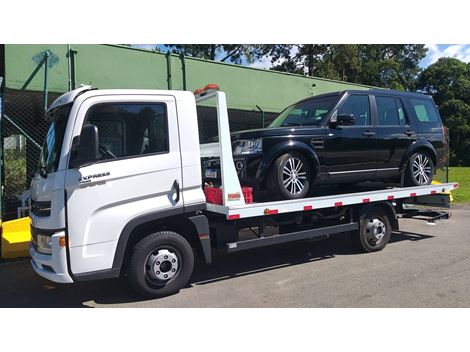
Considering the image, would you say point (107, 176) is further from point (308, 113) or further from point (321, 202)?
point (308, 113)

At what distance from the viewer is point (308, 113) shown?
258 inches

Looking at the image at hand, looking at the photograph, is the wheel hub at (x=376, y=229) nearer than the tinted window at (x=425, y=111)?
Yes

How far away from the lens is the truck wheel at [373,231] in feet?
22.0

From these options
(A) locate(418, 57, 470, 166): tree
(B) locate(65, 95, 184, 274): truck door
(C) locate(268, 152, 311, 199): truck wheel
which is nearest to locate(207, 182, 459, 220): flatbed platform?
(C) locate(268, 152, 311, 199): truck wheel

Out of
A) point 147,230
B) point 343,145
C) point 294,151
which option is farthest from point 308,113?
point 147,230

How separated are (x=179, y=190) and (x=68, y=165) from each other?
1.27 metres

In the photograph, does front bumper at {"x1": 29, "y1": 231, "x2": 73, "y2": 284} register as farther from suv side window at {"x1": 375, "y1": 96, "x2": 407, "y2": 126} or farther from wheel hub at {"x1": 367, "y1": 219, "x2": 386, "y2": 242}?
suv side window at {"x1": 375, "y1": 96, "x2": 407, "y2": 126}

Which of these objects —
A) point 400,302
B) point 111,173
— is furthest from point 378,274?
point 111,173

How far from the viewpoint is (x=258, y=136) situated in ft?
18.3

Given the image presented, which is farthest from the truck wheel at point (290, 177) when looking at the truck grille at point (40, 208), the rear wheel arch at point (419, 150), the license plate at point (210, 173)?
the truck grille at point (40, 208)

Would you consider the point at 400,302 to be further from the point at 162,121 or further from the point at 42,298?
the point at 42,298

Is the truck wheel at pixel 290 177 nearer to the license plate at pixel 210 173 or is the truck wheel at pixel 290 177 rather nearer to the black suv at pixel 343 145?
the black suv at pixel 343 145

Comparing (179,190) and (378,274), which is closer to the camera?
(179,190)

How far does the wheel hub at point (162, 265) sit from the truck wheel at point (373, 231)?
10.9 ft
